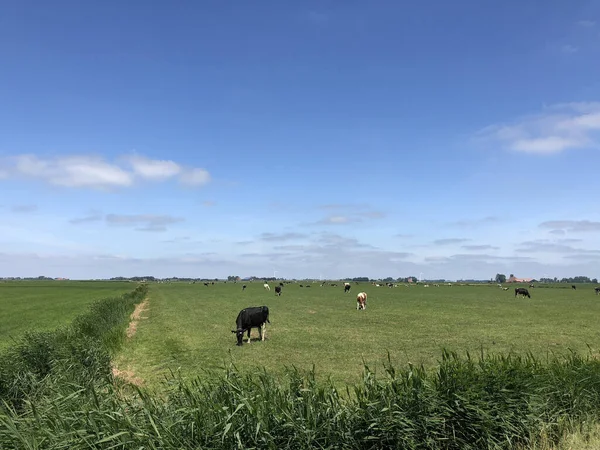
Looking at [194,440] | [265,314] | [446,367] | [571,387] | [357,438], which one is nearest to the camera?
[194,440]

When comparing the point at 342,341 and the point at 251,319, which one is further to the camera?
the point at 251,319

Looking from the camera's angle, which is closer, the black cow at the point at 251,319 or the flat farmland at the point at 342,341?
the flat farmland at the point at 342,341

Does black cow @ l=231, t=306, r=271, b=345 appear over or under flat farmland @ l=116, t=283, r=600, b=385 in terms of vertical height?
over

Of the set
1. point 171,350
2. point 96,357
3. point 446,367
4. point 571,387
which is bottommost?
point 171,350

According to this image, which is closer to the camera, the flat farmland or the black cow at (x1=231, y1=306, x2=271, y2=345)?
the flat farmland

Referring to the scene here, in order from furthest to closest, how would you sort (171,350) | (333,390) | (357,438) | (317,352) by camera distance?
(171,350), (317,352), (333,390), (357,438)

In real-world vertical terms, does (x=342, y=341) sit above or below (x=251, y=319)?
below

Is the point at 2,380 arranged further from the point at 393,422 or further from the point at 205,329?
the point at 205,329

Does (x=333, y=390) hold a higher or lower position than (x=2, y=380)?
higher

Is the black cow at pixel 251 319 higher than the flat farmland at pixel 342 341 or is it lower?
higher

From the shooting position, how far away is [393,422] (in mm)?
5316

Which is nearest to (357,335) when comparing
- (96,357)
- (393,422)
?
(96,357)

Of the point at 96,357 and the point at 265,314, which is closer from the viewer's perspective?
the point at 96,357

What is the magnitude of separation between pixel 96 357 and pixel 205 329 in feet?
52.0
